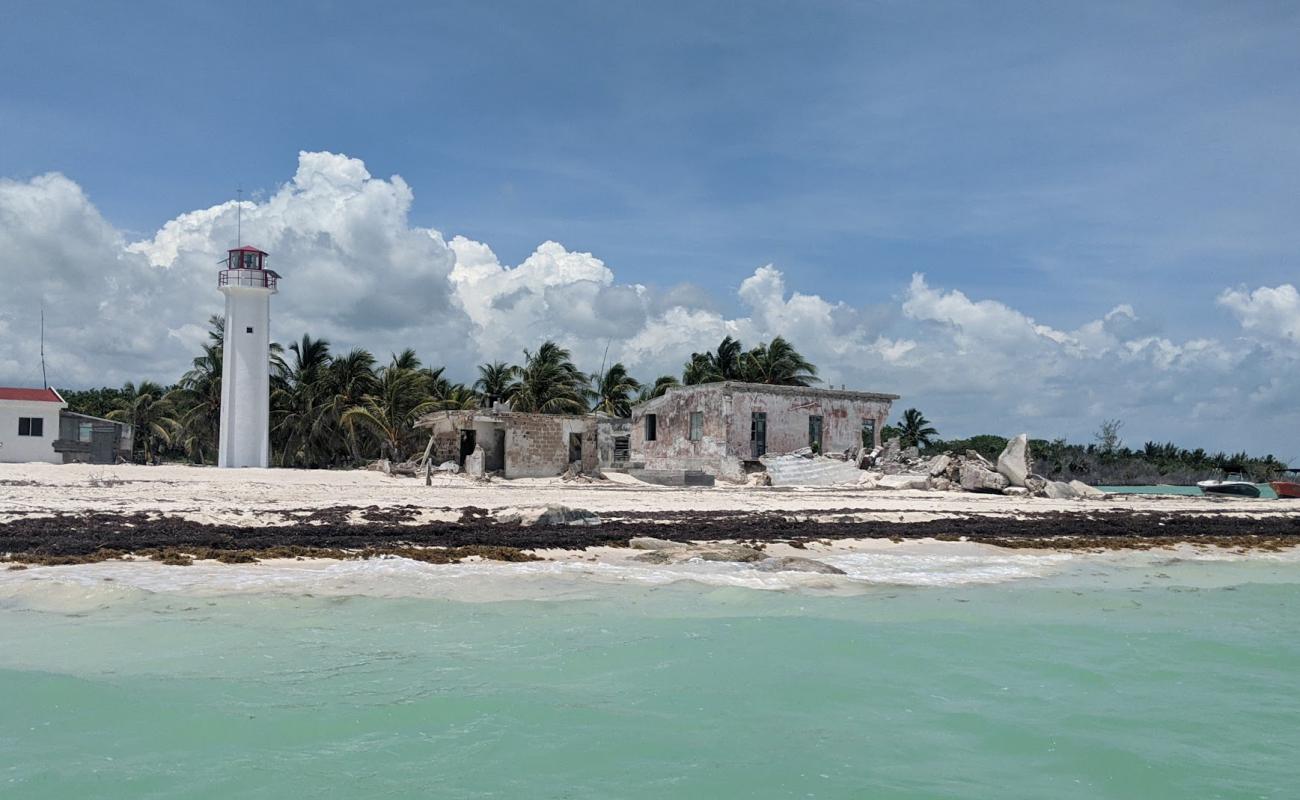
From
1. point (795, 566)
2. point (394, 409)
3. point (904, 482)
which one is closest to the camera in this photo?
point (795, 566)

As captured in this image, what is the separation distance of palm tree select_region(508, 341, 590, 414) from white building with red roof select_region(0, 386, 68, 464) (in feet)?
59.9

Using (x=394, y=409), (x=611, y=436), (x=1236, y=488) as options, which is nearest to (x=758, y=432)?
(x=611, y=436)

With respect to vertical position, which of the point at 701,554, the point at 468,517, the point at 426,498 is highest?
the point at 426,498

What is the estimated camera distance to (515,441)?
32.1 meters

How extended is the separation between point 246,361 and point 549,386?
1588 centimetres

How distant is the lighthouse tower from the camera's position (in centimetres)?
3409

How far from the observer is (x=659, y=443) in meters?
40.6

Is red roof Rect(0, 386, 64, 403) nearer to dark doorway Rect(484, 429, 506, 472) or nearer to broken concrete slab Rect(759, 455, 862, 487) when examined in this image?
dark doorway Rect(484, 429, 506, 472)

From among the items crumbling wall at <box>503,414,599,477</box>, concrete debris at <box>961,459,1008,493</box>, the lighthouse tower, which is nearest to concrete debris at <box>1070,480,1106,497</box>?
concrete debris at <box>961,459,1008,493</box>

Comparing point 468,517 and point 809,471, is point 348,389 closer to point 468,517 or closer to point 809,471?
point 809,471

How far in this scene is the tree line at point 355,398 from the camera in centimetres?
4103

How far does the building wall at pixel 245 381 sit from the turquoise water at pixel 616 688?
23.0 metres

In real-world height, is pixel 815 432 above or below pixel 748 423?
below

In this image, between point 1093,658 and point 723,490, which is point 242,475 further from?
point 1093,658
